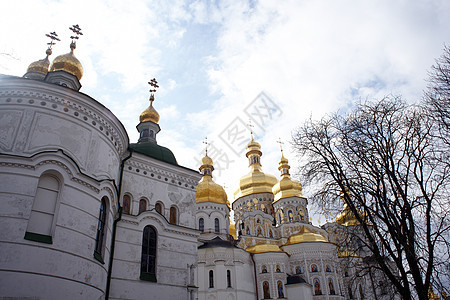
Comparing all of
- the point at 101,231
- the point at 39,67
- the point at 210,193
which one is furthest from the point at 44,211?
the point at 210,193

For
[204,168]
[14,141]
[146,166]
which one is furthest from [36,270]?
[204,168]

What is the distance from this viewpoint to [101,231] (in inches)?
453

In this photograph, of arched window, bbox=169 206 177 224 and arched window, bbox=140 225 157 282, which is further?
arched window, bbox=169 206 177 224

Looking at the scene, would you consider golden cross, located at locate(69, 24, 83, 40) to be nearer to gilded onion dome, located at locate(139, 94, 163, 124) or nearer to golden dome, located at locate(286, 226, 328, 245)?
gilded onion dome, located at locate(139, 94, 163, 124)

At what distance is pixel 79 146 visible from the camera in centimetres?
1123

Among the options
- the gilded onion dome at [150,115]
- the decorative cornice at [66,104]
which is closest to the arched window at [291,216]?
the gilded onion dome at [150,115]

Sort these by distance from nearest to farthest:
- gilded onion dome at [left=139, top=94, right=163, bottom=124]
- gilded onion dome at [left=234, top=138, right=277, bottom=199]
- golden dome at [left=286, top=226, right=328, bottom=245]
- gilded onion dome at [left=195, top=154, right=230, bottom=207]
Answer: gilded onion dome at [left=139, top=94, right=163, bottom=124] < golden dome at [left=286, top=226, right=328, bottom=245] < gilded onion dome at [left=195, top=154, right=230, bottom=207] < gilded onion dome at [left=234, top=138, right=277, bottom=199]

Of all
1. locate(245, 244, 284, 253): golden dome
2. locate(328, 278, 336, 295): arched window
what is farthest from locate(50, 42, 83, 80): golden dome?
locate(328, 278, 336, 295): arched window

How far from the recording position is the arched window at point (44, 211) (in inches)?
370

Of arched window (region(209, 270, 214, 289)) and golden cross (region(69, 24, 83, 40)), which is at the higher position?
golden cross (region(69, 24, 83, 40))

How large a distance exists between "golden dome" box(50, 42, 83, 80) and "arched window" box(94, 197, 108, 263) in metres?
8.01

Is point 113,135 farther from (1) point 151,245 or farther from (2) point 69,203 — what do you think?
(1) point 151,245

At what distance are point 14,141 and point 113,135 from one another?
3.47 metres

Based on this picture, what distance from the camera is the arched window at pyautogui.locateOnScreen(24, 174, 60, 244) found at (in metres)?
9.40
